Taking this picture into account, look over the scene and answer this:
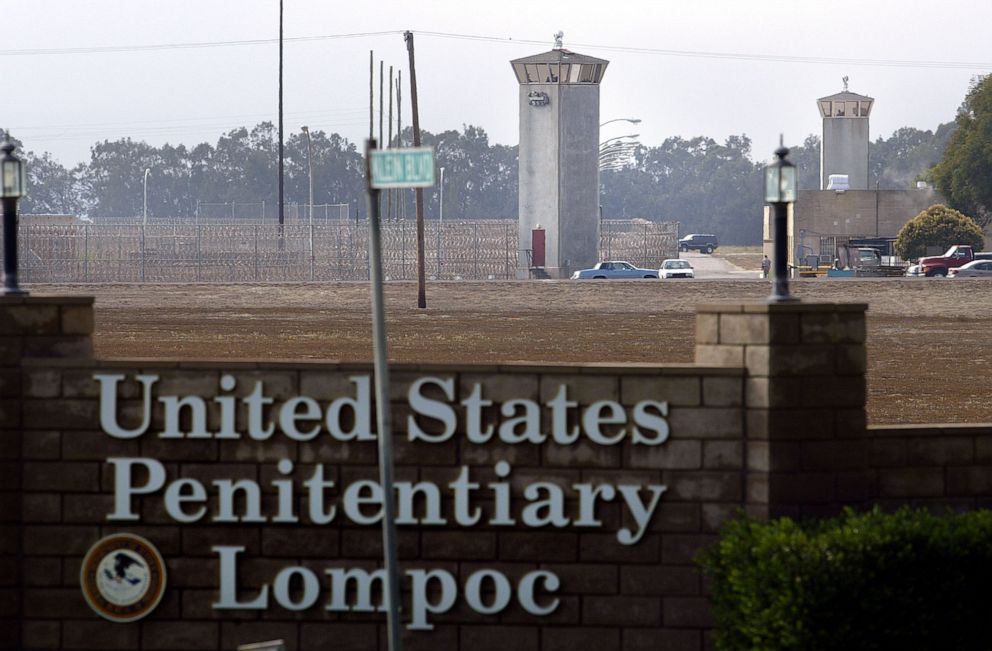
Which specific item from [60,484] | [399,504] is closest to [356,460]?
[399,504]

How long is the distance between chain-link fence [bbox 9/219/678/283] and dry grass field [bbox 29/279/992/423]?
11578 mm

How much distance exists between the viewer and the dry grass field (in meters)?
26.5

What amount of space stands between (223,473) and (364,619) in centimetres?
127

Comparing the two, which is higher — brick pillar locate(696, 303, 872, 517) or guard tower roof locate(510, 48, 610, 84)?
guard tower roof locate(510, 48, 610, 84)

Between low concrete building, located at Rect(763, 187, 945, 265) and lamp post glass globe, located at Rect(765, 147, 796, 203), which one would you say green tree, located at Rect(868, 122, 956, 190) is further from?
lamp post glass globe, located at Rect(765, 147, 796, 203)

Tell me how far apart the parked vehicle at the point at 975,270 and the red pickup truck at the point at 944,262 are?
10.7 ft

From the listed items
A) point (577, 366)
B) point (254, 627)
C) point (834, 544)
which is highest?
point (577, 366)

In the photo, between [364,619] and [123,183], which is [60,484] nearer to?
[364,619]

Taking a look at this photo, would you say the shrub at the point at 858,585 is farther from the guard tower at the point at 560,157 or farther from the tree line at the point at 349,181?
the tree line at the point at 349,181

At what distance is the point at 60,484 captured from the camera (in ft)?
29.9

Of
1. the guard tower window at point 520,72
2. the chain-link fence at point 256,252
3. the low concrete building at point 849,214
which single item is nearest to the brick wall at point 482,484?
the chain-link fence at point 256,252

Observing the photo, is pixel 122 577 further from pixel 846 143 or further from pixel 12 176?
pixel 846 143

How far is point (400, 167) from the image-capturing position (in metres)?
7.44

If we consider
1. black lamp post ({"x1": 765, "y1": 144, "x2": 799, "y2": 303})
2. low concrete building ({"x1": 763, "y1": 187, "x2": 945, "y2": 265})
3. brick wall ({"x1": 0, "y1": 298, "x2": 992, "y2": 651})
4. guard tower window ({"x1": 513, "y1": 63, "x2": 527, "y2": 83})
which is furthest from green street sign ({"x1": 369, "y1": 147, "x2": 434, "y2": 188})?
low concrete building ({"x1": 763, "y1": 187, "x2": 945, "y2": 265})
